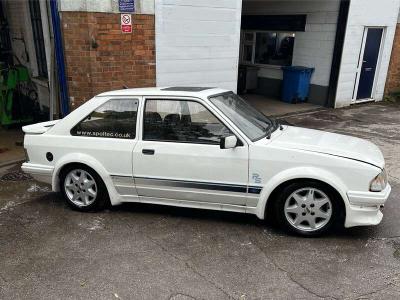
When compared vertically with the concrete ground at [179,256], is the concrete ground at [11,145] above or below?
below

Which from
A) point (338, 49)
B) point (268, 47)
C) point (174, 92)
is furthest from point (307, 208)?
point (268, 47)

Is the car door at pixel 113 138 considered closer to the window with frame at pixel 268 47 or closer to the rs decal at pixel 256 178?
the rs decal at pixel 256 178

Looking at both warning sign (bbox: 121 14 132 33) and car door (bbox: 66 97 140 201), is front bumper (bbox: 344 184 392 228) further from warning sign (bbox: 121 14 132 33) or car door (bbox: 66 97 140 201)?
warning sign (bbox: 121 14 132 33)

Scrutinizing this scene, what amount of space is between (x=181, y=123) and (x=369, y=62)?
9.64 meters

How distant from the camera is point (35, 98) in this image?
9.72m

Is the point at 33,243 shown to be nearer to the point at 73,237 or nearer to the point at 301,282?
the point at 73,237

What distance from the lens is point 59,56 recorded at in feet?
23.8

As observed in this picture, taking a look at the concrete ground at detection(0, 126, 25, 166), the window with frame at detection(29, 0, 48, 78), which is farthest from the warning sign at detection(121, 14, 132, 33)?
the concrete ground at detection(0, 126, 25, 166)

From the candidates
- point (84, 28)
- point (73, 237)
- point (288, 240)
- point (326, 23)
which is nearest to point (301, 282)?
point (288, 240)

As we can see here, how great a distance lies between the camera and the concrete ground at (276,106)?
1088 centimetres

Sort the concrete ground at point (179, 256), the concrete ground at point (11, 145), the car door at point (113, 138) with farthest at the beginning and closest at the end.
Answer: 1. the concrete ground at point (11, 145)
2. the car door at point (113, 138)
3. the concrete ground at point (179, 256)

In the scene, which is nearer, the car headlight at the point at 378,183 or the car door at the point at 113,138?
the car headlight at the point at 378,183

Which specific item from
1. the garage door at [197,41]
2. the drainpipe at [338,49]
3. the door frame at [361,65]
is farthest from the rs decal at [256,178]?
the door frame at [361,65]

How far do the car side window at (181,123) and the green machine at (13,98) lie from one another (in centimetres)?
582
